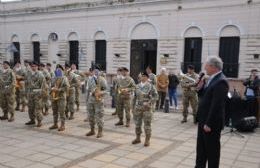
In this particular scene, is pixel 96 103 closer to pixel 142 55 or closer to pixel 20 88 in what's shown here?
pixel 20 88

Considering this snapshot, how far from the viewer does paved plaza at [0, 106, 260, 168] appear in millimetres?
7316

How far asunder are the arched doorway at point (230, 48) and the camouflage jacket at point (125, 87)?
36.9 feet

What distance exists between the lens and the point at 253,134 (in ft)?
34.0

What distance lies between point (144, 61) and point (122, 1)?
4.77 meters

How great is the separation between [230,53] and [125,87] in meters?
11.7

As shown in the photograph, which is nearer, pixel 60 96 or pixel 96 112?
pixel 96 112

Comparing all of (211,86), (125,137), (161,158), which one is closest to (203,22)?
(125,137)

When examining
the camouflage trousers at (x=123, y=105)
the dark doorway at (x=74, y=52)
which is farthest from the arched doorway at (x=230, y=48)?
the dark doorway at (x=74, y=52)

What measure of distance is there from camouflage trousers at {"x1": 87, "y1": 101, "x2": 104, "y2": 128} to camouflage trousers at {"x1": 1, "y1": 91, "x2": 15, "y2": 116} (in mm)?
3389

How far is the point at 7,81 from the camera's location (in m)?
11.3

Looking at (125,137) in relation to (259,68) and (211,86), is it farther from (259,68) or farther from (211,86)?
(259,68)

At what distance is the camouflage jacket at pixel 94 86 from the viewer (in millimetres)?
9438

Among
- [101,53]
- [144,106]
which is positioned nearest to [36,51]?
[101,53]

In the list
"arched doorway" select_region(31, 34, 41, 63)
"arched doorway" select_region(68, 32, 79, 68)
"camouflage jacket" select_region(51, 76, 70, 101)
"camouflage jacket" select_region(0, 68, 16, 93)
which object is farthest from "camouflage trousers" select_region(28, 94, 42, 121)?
"arched doorway" select_region(31, 34, 41, 63)
